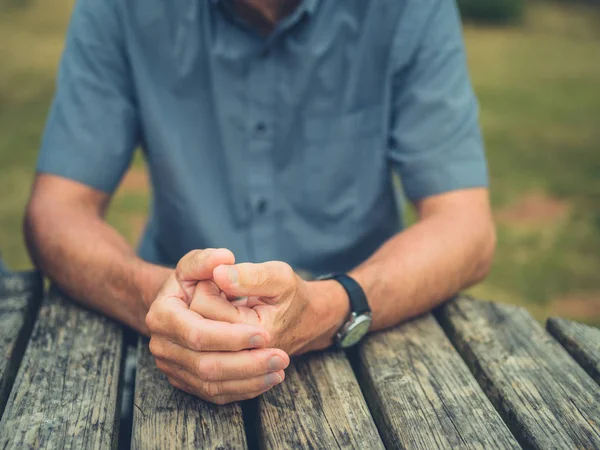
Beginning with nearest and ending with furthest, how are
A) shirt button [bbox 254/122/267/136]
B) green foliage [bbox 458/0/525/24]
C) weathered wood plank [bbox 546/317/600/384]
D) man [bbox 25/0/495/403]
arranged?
1. weathered wood plank [bbox 546/317/600/384]
2. man [bbox 25/0/495/403]
3. shirt button [bbox 254/122/267/136]
4. green foliage [bbox 458/0/525/24]

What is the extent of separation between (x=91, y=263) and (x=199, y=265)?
40 cm

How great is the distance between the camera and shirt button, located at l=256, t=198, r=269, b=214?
1790 mm

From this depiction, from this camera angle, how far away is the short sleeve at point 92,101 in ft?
5.44

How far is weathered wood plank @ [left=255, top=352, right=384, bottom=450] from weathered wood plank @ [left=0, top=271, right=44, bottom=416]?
1.45 feet

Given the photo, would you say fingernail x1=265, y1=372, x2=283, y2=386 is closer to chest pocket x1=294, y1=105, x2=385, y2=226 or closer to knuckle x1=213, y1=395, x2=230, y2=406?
knuckle x1=213, y1=395, x2=230, y2=406

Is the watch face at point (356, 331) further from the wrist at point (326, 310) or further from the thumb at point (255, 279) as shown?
the thumb at point (255, 279)

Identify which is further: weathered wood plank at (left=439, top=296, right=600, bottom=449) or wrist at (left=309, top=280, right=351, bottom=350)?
wrist at (left=309, top=280, right=351, bottom=350)

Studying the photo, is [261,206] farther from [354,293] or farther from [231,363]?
[231,363]

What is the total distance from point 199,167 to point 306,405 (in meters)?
0.87

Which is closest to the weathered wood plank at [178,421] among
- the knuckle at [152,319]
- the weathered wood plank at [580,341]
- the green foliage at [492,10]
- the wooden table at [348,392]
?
the wooden table at [348,392]

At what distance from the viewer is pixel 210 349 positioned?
1094 millimetres

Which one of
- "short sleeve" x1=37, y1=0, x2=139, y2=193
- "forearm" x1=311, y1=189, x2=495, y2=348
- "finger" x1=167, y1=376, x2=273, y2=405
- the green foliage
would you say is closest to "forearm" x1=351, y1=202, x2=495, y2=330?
"forearm" x1=311, y1=189, x2=495, y2=348

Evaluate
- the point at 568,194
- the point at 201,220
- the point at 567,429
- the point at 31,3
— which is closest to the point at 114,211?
the point at 201,220

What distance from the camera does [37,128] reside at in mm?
5352
